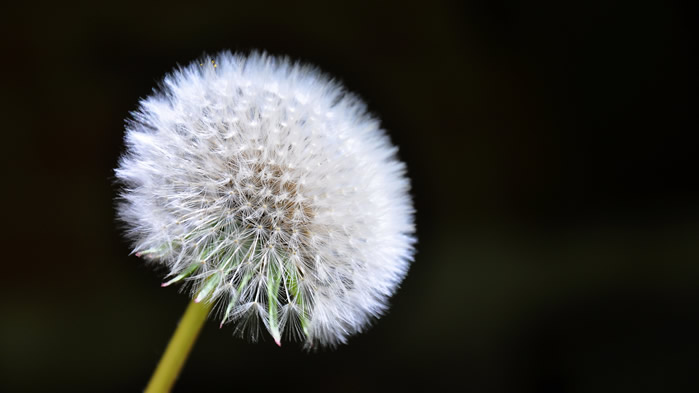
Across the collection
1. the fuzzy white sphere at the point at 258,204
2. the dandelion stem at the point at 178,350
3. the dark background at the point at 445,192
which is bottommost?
the dandelion stem at the point at 178,350

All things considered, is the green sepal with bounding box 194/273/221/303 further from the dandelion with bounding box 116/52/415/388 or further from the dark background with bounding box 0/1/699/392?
the dark background with bounding box 0/1/699/392

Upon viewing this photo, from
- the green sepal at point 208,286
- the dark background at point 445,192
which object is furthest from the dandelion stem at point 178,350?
the dark background at point 445,192

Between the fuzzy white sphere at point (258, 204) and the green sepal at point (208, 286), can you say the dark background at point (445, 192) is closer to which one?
the fuzzy white sphere at point (258, 204)

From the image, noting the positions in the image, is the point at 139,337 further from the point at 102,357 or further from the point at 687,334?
the point at 687,334

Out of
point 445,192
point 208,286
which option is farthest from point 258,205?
point 445,192

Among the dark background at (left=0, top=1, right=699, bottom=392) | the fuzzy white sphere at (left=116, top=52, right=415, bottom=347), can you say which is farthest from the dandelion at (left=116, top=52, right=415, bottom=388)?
the dark background at (left=0, top=1, right=699, bottom=392)

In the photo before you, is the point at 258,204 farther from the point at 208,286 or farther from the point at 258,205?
the point at 208,286
